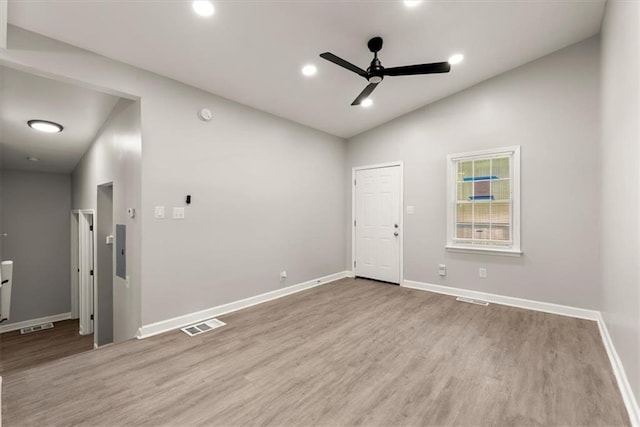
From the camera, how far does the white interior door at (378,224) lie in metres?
5.12

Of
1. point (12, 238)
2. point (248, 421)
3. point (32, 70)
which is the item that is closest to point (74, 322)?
point (12, 238)

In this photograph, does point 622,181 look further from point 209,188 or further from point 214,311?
point 214,311

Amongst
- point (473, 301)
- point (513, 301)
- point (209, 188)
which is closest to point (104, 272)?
point (209, 188)

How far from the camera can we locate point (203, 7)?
2.31 metres

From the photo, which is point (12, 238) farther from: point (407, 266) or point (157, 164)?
point (407, 266)

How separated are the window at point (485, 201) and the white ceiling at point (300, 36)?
4.00 ft

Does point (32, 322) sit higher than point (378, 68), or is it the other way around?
point (378, 68)

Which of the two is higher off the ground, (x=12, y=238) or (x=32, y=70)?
(x=32, y=70)

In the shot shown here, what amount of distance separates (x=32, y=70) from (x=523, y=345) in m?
5.13

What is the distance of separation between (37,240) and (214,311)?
4.62 meters

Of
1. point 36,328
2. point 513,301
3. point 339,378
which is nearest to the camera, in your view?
point 339,378

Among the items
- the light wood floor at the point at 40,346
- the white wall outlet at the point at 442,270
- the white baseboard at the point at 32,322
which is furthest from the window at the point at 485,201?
the white baseboard at the point at 32,322

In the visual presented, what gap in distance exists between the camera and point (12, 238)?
5.20 m

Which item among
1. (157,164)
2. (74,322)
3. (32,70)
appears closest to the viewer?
(32,70)
